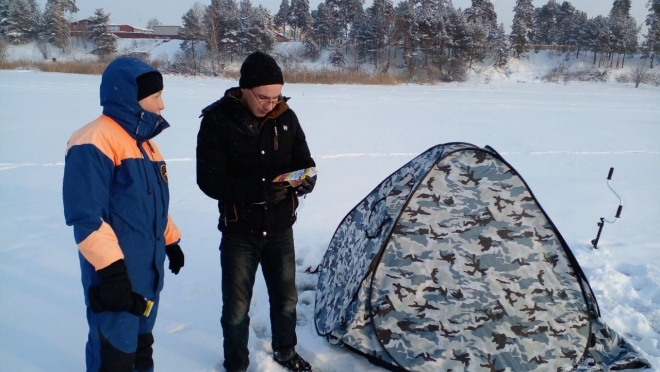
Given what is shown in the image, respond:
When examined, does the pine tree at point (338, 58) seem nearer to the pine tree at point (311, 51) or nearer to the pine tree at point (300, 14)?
the pine tree at point (311, 51)

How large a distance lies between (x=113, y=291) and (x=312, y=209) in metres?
3.76

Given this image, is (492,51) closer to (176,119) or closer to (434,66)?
(434,66)

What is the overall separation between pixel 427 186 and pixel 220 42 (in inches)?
Answer: 1446

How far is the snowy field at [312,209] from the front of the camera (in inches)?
109

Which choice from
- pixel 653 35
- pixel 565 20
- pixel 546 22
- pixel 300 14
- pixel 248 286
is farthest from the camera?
pixel 300 14

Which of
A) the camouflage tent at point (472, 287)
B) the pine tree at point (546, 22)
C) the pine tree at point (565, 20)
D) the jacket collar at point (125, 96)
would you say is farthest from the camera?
the pine tree at point (546, 22)

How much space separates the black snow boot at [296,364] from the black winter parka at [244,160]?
82cm

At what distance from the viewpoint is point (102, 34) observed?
126 ft

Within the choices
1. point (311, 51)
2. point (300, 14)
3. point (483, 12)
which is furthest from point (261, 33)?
point (483, 12)

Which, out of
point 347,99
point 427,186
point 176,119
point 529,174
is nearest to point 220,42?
point 347,99

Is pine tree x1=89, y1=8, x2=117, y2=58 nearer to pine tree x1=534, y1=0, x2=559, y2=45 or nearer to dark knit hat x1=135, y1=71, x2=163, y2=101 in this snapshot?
dark knit hat x1=135, y1=71, x2=163, y2=101

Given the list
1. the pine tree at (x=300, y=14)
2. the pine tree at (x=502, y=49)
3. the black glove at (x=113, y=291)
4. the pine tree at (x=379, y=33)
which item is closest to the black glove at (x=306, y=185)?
the black glove at (x=113, y=291)

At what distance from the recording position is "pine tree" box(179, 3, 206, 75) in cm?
3606

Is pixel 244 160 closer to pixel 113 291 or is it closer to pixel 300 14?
pixel 113 291
